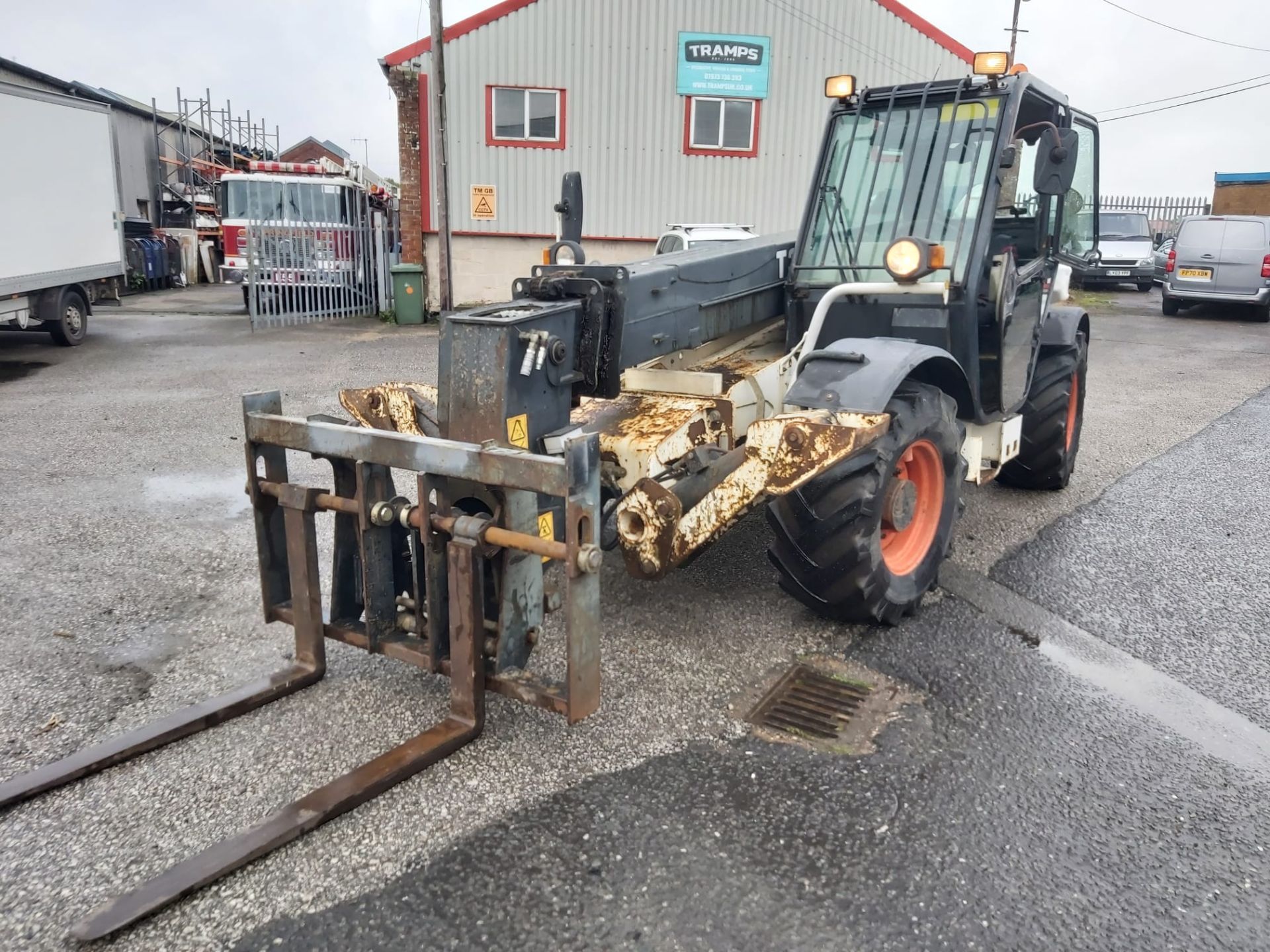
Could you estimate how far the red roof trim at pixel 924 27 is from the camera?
16969mm

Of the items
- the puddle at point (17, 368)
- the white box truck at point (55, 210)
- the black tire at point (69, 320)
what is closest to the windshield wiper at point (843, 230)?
the puddle at point (17, 368)

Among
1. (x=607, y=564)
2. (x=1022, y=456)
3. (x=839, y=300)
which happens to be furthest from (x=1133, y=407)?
(x=607, y=564)

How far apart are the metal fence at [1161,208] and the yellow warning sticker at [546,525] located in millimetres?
34227

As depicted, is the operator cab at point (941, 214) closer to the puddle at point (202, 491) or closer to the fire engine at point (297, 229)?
the puddle at point (202, 491)

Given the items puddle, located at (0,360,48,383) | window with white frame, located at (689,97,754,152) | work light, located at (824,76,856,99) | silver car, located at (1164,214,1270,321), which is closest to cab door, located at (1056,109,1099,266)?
work light, located at (824,76,856,99)

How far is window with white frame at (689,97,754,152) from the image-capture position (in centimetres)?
1714

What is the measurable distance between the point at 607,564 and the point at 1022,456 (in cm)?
323

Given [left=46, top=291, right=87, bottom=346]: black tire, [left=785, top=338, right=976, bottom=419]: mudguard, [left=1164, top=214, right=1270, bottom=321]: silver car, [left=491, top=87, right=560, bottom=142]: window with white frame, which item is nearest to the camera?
[left=785, top=338, right=976, bottom=419]: mudguard

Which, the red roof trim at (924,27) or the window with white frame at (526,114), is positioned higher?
the red roof trim at (924,27)

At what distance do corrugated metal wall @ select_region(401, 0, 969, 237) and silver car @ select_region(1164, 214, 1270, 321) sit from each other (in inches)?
215

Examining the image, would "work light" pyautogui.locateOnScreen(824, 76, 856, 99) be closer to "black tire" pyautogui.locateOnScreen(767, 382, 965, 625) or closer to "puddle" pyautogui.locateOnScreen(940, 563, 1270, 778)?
"black tire" pyautogui.locateOnScreen(767, 382, 965, 625)

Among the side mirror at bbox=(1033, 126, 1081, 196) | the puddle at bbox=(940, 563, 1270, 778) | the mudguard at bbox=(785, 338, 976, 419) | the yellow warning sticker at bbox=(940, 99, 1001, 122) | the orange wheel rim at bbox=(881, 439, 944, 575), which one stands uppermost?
the yellow warning sticker at bbox=(940, 99, 1001, 122)

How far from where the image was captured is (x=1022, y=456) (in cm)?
664

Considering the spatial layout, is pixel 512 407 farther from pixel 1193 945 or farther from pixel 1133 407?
pixel 1133 407
